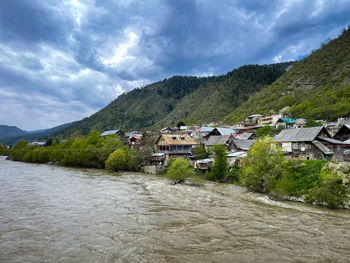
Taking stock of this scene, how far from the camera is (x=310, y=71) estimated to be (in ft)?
388

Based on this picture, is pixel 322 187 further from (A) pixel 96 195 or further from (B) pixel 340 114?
(B) pixel 340 114

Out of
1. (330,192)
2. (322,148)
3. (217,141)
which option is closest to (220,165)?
(322,148)

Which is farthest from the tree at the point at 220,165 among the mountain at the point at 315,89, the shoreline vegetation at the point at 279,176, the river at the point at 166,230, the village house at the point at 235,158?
the mountain at the point at 315,89

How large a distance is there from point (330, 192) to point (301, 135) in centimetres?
1518

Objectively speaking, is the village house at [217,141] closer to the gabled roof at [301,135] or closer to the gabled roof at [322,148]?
the gabled roof at [301,135]

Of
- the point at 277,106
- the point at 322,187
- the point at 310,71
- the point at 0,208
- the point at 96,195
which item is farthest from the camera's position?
the point at 310,71

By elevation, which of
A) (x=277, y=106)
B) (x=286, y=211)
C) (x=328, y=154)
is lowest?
(x=286, y=211)

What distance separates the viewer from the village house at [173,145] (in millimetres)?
Result: 55481

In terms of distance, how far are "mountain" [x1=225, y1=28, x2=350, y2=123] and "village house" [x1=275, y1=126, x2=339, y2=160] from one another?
39.4 m

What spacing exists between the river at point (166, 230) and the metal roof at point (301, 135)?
1564cm

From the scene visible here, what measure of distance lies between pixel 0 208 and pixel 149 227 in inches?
579

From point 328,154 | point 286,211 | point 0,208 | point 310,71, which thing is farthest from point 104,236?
point 310,71

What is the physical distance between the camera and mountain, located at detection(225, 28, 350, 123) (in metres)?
72.4

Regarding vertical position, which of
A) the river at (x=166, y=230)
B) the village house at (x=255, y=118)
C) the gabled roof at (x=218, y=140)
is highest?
the village house at (x=255, y=118)
